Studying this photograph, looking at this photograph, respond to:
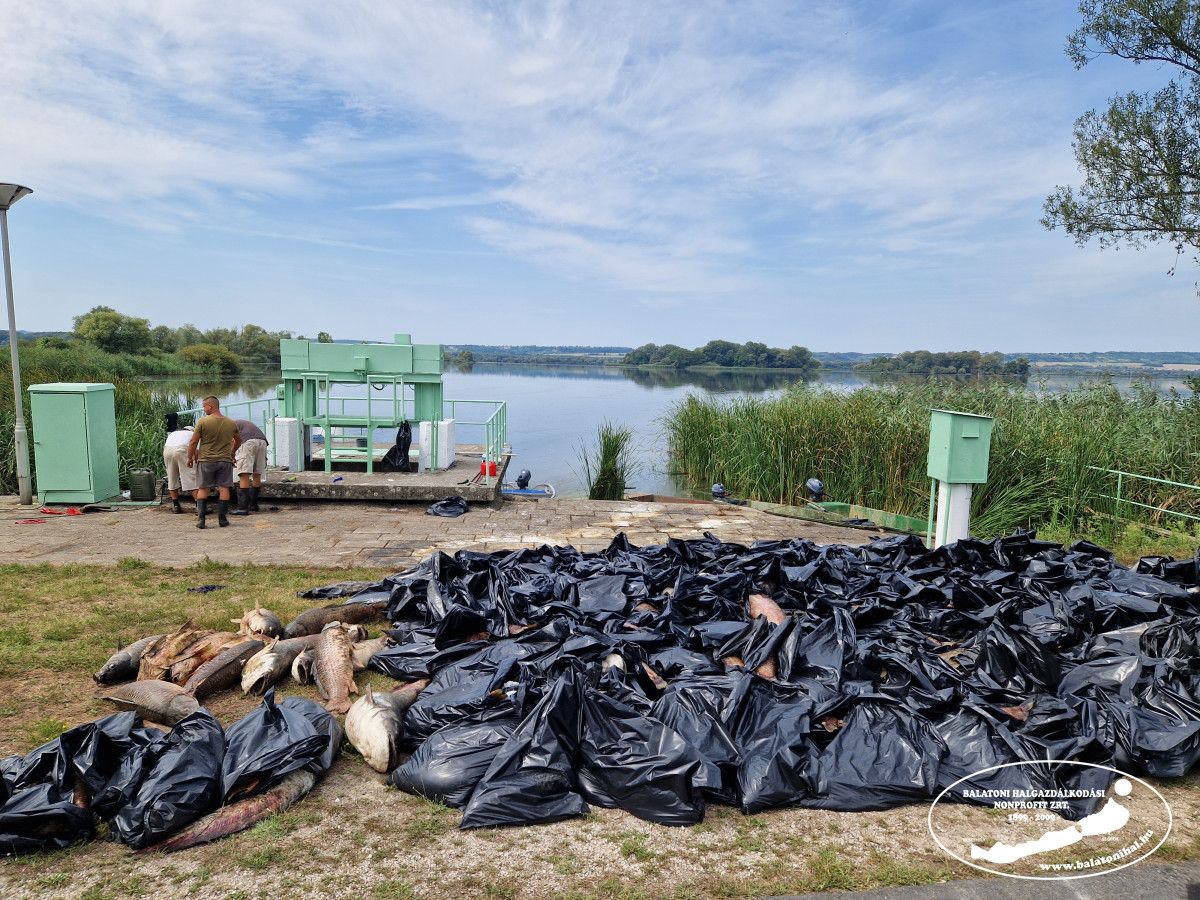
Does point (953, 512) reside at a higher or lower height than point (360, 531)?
higher

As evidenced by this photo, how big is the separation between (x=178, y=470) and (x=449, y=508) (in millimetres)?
3447

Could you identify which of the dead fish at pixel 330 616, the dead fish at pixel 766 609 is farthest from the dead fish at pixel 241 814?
the dead fish at pixel 766 609

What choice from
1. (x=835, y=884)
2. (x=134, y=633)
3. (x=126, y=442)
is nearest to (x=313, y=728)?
(x=835, y=884)

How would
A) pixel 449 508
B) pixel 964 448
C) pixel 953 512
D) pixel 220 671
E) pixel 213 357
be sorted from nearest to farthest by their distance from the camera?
1. pixel 220 671
2. pixel 964 448
3. pixel 953 512
4. pixel 449 508
5. pixel 213 357

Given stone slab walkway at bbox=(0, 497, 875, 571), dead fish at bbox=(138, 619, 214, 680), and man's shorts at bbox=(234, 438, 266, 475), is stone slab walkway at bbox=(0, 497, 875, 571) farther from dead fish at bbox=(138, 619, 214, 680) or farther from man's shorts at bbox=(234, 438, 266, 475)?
dead fish at bbox=(138, 619, 214, 680)

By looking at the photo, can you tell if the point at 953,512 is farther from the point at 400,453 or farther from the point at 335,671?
the point at 400,453

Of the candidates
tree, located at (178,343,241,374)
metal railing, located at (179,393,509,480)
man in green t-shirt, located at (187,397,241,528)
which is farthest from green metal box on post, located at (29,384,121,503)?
tree, located at (178,343,241,374)

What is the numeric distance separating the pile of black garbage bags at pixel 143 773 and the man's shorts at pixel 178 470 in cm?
697

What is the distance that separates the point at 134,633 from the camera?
5.62 m

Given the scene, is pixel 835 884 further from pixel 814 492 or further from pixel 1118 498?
pixel 814 492

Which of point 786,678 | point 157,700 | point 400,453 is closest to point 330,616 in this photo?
point 157,700

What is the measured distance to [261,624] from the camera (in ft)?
17.5

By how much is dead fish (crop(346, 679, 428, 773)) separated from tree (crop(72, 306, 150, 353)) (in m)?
52.8

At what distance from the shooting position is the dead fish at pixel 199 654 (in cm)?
466
